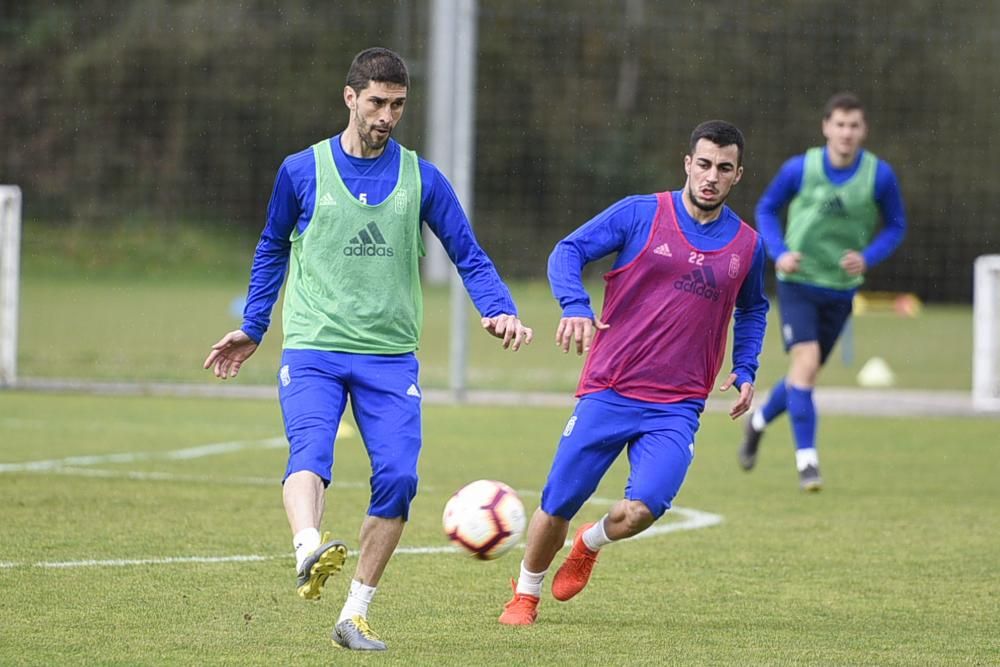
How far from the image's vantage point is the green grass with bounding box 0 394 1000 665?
18.9ft

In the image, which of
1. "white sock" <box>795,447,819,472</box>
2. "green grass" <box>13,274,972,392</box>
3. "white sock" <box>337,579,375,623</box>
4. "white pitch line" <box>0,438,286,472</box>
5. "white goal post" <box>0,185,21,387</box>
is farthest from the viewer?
"green grass" <box>13,274,972,392</box>

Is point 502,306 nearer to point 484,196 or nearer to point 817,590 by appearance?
point 817,590

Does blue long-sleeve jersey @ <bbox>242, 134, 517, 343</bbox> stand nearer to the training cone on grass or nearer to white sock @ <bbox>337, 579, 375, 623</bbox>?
white sock @ <bbox>337, 579, 375, 623</bbox>

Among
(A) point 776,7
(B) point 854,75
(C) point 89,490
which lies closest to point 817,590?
A: (C) point 89,490

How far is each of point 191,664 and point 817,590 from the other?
3.04 meters

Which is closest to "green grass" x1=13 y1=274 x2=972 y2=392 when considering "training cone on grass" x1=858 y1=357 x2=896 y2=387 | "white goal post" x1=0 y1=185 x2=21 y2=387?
"training cone on grass" x1=858 y1=357 x2=896 y2=387

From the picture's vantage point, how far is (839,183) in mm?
11039

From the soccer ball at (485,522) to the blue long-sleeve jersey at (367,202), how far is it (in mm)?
682

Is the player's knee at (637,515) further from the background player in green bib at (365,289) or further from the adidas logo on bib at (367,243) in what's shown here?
the adidas logo on bib at (367,243)

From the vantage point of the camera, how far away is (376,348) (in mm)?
6000

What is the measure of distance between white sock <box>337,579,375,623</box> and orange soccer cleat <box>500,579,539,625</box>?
70 centimetres

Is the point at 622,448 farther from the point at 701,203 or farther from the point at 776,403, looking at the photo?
the point at 776,403

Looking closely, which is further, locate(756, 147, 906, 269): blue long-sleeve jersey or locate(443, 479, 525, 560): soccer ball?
locate(756, 147, 906, 269): blue long-sleeve jersey

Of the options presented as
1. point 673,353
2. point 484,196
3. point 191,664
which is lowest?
point 484,196
